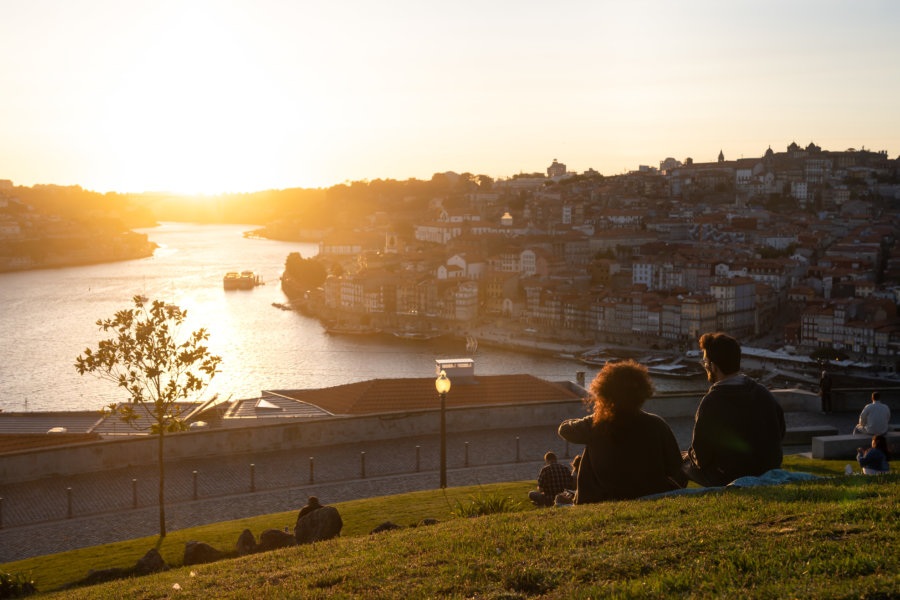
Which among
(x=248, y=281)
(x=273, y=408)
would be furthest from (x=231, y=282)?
(x=273, y=408)

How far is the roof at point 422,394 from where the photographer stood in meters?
7.89

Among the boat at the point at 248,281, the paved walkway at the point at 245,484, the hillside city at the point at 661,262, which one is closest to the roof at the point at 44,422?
the paved walkway at the point at 245,484

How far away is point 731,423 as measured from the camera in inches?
87.9

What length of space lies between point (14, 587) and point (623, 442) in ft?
7.22

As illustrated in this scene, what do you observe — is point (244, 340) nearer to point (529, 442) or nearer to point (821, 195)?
point (529, 442)

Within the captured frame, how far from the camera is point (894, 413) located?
252 inches

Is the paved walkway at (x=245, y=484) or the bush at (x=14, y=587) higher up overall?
Answer: the bush at (x=14, y=587)

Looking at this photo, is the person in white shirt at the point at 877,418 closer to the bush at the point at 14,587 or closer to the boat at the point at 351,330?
the bush at the point at 14,587

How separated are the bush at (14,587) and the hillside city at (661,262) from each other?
25.1 m

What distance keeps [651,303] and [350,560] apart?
27.2m

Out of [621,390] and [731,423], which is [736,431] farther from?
[621,390]

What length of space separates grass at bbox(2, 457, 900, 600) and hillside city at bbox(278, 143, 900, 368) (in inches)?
988

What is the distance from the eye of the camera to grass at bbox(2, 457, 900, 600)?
160 centimetres

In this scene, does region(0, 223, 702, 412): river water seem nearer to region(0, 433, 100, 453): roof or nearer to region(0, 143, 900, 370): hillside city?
region(0, 143, 900, 370): hillside city
